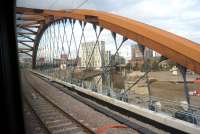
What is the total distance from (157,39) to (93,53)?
8.07m

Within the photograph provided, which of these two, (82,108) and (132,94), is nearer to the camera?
(132,94)

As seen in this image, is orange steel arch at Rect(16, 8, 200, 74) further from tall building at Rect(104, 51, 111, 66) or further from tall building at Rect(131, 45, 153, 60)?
tall building at Rect(104, 51, 111, 66)

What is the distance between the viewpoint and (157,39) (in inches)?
332

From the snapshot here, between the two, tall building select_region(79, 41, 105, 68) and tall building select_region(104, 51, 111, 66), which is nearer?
tall building select_region(104, 51, 111, 66)

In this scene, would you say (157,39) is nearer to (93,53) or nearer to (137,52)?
(137,52)

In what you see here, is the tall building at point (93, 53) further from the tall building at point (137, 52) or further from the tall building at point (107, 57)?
the tall building at point (137, 52)

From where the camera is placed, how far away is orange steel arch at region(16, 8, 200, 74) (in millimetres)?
7164

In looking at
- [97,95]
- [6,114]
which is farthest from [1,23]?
[97,95]

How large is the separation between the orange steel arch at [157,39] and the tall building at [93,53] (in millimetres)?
1876

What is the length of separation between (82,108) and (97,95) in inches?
62.0

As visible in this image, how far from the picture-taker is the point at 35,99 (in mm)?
15133

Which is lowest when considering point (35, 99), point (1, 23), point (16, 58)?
point (35, 99)

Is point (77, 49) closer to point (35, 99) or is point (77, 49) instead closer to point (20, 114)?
point (35, 99)

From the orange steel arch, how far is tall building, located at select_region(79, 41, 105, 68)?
188 cm
